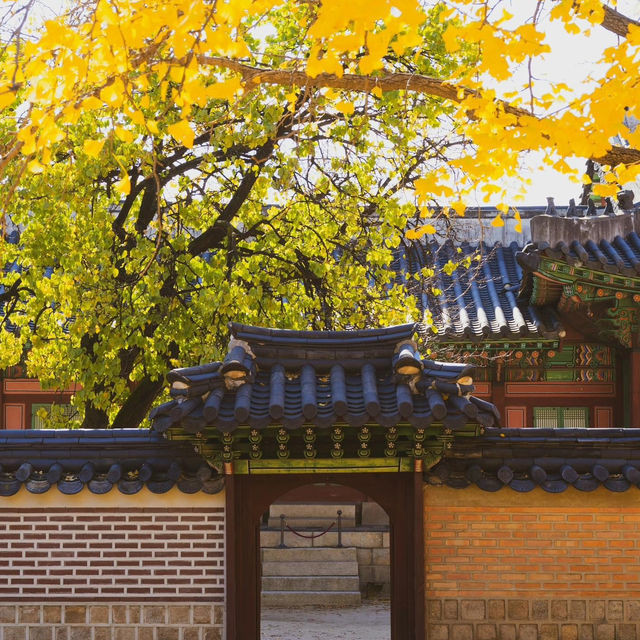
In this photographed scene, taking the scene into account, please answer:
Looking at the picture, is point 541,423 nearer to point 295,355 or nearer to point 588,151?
point 295,355

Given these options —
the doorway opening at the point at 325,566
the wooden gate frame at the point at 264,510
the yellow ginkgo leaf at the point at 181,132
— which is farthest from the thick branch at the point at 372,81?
the doorway opening at the point at 325,566

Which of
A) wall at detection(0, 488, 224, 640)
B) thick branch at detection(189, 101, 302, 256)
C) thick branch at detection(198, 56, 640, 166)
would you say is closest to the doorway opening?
thick branch at detection(189, 101, 302, 256)

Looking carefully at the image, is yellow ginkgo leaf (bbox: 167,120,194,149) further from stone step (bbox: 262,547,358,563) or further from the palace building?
stone step (bbox: 262,547,358,563)

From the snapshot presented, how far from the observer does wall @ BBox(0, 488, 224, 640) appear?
23.2ft

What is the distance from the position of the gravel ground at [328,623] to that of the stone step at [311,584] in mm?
379

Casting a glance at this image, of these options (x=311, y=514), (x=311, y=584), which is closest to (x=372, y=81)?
(x=311, y=584)

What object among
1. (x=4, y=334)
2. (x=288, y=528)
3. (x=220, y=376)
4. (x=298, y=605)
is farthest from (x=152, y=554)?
(x=288, y=528)

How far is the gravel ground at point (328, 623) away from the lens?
39.4 feet

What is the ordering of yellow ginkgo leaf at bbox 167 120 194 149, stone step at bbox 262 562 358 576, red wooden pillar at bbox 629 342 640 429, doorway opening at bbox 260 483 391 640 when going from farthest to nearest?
1. stone step at bbox 262 562 358 576
2. red wooden pillar at bbox 629 342 640 429
3. doorway opening at bbox 260 483 391 640
4. yellow ginkgo leaf at bbox 167 120 194 149

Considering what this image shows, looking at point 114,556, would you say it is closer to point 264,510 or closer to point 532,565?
point 264,510

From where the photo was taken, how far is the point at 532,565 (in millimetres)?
7117

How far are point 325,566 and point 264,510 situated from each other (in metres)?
7.52

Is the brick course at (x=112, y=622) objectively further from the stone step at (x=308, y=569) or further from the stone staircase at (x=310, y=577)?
the stone step at (x=308, y=569)

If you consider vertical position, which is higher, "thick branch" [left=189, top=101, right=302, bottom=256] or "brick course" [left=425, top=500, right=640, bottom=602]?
"thick branch" [left=189, top=101, right=302, bottom=256]
